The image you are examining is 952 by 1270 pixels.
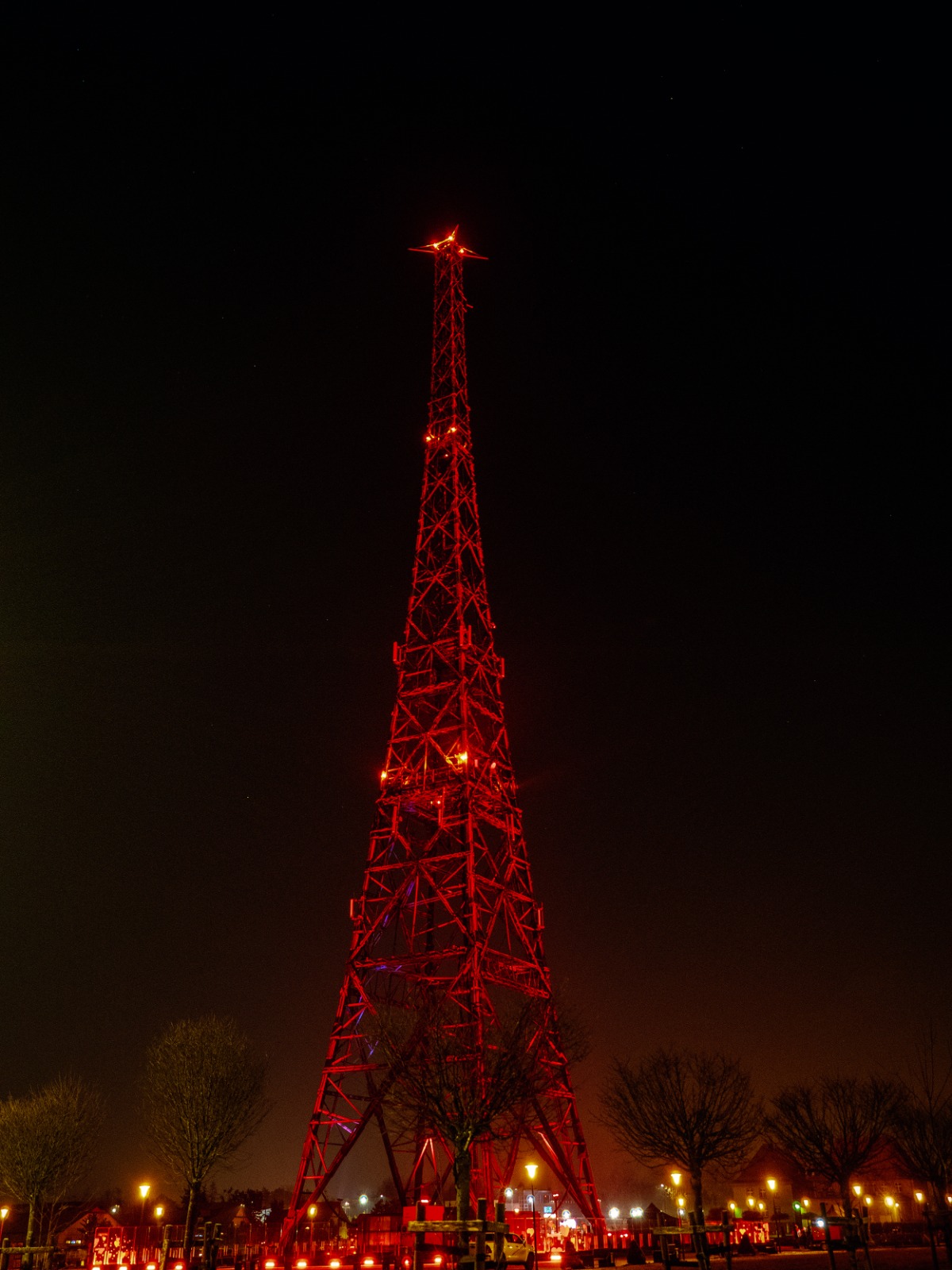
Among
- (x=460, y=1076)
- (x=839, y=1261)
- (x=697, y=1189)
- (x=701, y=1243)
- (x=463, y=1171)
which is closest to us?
(x=701, y=1243)

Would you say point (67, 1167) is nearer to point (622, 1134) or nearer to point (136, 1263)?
point (136, 1263)

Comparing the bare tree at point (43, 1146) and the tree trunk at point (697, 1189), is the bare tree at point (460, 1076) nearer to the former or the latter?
the tree trunk at point (697, 1189)

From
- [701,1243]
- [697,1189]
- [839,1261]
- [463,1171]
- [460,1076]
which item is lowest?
[839,1261]

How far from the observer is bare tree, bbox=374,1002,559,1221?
84.9 ft

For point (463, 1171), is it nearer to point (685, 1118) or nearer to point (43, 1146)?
point (685, 1118)

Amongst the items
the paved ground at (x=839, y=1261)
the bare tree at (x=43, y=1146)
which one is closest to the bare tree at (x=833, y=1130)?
the paved ground at (x=839, y=1261)

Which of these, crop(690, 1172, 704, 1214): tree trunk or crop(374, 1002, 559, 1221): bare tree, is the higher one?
crop(374, 1002, 559, 1221): bare tree

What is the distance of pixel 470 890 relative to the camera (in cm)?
3378

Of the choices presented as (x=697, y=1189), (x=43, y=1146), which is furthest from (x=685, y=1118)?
(x=43, y=1146)

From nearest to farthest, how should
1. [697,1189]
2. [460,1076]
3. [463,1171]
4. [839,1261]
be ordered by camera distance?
1. [463,1171]
2. [460,1076]
3. [697,1189]
4. [839,1261]

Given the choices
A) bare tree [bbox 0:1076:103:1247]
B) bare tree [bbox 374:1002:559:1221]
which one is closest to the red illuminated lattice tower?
bare tree [bbox 374:1002:559:1221]

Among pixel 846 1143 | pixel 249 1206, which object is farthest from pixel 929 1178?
pixel 249 1206

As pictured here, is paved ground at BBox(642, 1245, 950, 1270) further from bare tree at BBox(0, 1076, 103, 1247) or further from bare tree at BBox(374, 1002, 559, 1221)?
bare tree at BBox(0, 1076, 103, 1247)

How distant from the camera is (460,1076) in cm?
2691
